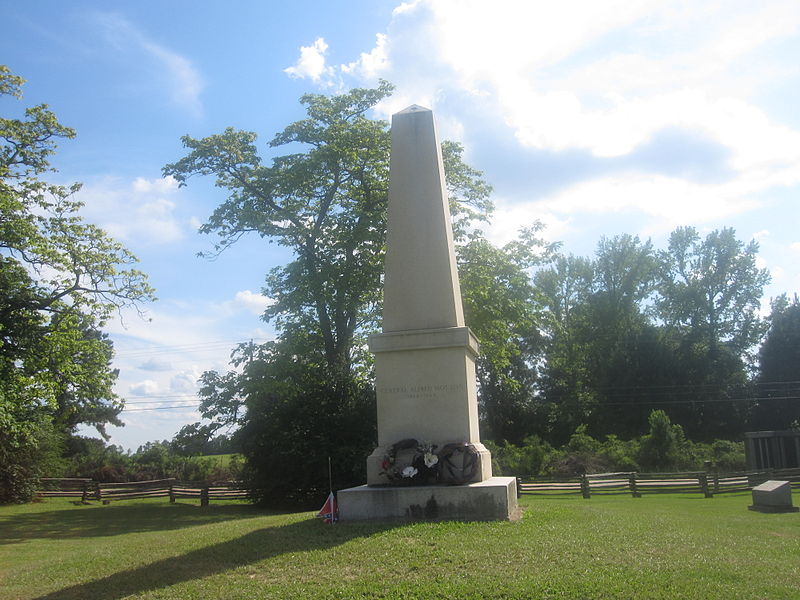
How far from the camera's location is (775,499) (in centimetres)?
1576

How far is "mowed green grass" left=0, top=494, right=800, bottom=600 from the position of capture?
276 inches

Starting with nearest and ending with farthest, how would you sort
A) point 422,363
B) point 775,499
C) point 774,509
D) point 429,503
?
point 429,503 → point 422,363 → point 774,509 → point 775,499

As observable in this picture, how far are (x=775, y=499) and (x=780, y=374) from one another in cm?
4154

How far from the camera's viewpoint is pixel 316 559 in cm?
841

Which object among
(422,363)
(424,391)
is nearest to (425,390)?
(424,391)

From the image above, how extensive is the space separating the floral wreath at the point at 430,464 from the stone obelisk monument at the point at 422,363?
22 millimetres

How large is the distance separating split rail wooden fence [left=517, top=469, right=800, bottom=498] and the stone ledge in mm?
15696

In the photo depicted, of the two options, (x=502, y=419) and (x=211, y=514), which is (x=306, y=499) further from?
(x=502, y=419)

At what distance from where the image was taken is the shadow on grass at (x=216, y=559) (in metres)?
8.31

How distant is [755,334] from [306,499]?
4595cm

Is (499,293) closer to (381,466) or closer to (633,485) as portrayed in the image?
(633,485)

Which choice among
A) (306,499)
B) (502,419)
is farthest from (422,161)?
(502,419)

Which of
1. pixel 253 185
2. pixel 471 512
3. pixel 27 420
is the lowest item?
pixel 471 512

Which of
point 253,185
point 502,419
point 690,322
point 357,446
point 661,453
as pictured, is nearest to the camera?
point 357,446
